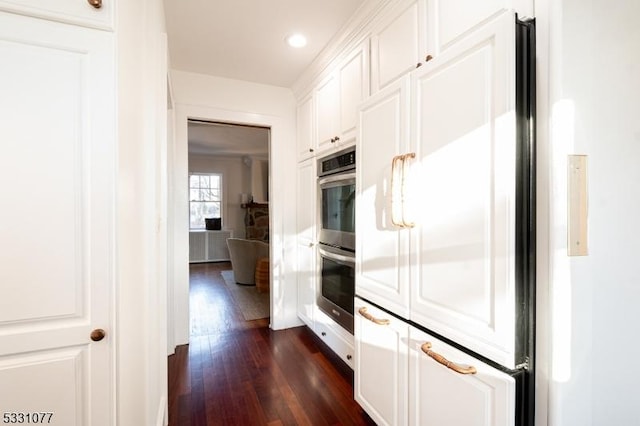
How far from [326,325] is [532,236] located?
193 centimetres

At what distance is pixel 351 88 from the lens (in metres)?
2.07

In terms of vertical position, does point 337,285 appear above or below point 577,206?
below

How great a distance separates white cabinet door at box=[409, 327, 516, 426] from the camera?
0.88 meters

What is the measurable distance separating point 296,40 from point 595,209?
2.13 meters

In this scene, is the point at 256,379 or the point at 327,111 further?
the point at 327,111

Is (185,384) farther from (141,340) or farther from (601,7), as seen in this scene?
(601,7)

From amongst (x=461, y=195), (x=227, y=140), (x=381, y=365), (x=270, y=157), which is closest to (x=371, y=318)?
(x=381, y=365)

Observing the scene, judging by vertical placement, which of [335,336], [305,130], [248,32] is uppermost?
[248,32]

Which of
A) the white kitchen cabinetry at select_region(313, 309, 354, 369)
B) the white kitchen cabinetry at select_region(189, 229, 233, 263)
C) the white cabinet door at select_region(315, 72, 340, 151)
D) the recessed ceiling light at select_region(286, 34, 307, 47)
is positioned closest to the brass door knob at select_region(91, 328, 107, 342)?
the white kitchen cabinetry at select_region(313, 309, 354, 369)

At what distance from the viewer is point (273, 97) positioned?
3053 millimetres

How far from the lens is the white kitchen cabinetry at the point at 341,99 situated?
6.41 ft

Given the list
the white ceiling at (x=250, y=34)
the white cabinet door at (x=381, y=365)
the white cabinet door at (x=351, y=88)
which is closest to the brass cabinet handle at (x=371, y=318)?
the white cabinet door at (x=381, y=365)

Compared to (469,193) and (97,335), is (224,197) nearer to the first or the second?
(97,335)

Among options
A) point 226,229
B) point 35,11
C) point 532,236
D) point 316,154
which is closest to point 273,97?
point 316,154
